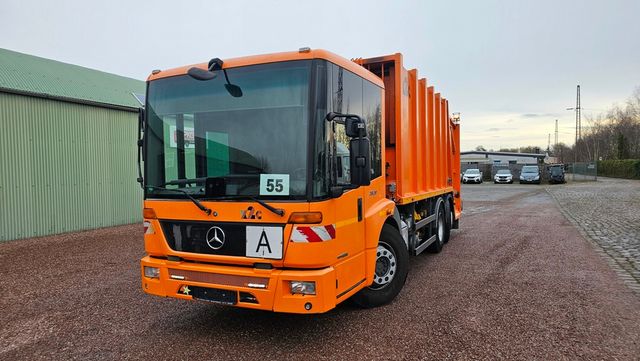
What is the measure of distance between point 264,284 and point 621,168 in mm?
58497

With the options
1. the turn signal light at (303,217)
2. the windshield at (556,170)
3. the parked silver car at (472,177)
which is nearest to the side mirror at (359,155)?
the turn signal light at (303,217)

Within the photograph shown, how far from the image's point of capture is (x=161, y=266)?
13.9 feet

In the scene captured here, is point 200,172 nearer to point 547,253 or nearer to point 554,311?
→ point 554,311

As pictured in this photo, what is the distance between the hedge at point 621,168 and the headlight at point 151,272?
53.7 metres

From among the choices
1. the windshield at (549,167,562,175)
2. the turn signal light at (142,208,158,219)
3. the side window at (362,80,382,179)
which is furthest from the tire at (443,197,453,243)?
the windshield at (549,167,562,175)

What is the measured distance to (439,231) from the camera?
27.9 ft

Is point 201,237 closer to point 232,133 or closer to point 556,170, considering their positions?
point 232,133

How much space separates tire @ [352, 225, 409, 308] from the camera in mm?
5074

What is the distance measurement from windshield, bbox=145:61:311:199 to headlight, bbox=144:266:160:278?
28.7 inches

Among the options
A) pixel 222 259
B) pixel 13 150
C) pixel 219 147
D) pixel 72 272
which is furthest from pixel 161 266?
pixel 13 150

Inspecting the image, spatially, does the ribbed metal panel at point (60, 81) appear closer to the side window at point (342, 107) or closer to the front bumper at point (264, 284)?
the front bumper at point (264, 284)

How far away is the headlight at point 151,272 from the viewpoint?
429cm

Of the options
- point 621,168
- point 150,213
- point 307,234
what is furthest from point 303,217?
point 621,168

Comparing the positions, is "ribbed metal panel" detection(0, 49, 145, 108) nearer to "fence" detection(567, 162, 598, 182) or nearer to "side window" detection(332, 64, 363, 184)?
"side window" detection(332, 64, 363, 184)
